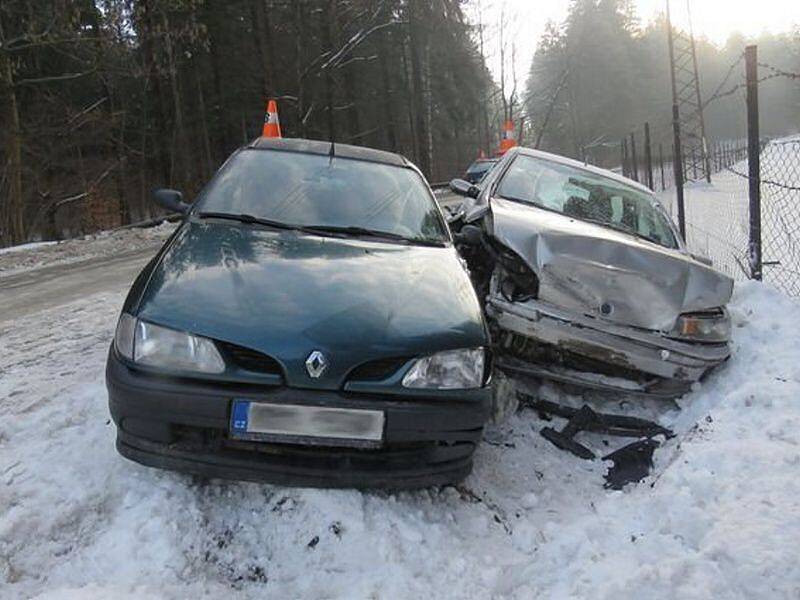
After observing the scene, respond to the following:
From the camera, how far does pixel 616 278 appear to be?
3.90m

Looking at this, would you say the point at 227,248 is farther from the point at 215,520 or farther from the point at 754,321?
the point at 754,321

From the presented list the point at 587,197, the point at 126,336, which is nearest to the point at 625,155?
the point at 587,197

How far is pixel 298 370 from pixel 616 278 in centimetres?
222

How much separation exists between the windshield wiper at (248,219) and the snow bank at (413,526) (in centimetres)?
108

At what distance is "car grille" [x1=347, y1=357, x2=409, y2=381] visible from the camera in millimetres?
2506

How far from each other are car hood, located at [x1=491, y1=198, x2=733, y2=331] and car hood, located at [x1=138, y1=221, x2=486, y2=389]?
2.63 ft

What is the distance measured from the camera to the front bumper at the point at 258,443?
242 centimetres

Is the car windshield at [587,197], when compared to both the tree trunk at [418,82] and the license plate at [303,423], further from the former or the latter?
the tree trunk at [418,82]

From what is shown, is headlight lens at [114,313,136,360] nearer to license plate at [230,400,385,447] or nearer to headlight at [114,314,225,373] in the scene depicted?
headlight at [114,314,225,373]

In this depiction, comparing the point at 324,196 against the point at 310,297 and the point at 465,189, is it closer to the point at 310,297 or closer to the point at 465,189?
the point at 310,297

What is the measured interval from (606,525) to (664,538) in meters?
0.27

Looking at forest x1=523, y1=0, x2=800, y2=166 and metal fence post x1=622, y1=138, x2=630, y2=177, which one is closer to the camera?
metal fence post x1=622, y1=138, x2=630, y2=177

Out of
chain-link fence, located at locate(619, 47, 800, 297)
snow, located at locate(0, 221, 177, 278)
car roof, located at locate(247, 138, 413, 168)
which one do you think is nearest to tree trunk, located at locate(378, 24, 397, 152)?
chain-link fence, located at locate(619, 47, 800, 297)

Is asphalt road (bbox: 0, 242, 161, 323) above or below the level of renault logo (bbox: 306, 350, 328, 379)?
below
